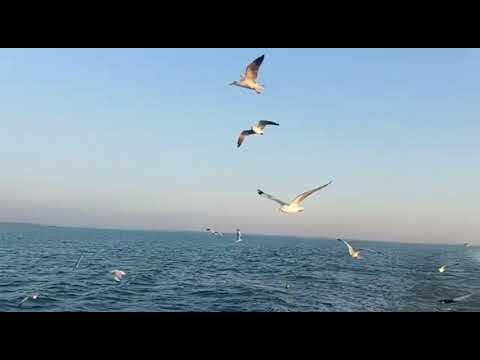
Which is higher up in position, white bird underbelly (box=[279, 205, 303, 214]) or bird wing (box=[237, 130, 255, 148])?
bird wing (box=[237, 130, 255, 148])

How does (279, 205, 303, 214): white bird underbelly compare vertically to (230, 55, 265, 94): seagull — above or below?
below

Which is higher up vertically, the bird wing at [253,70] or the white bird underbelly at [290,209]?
the bird wing at [253,70]

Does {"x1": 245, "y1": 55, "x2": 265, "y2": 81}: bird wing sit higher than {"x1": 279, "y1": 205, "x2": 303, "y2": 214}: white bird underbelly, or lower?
higher

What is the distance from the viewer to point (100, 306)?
404 inches

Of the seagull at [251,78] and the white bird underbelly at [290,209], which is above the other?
the seagull at [251,78]
